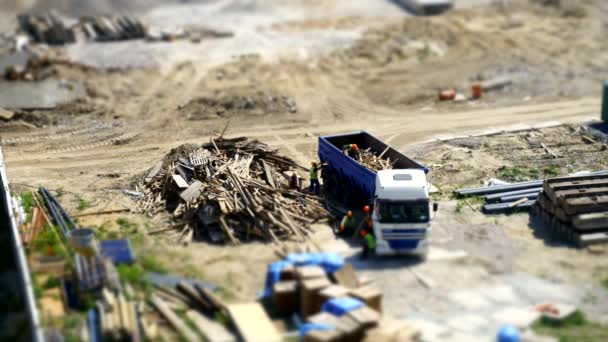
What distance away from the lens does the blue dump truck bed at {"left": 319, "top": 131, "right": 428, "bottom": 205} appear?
2680cm

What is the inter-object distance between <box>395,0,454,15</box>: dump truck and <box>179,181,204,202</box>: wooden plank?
32117mm

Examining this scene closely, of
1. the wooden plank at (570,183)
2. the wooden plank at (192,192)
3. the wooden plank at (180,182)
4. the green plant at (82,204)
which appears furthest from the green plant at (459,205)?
the green plant at (82,204)

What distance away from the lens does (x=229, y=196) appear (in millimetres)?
26469

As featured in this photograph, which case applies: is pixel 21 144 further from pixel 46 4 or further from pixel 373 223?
pixel 46 4

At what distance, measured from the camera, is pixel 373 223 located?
2461 cm

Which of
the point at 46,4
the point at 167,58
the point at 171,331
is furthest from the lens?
the point at 46,4

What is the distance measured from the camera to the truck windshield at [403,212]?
2397 centimetres

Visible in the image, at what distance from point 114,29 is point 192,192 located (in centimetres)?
2617

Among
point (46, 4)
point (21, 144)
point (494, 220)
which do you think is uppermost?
point (46, 4)

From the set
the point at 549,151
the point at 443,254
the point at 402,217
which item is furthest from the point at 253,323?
the point at 549,151

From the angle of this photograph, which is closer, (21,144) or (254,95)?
(21,144)

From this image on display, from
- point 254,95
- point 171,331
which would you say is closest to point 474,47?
point 254,95

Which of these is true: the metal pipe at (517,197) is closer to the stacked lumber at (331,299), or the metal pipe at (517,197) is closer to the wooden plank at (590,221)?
the wooden plank at (590,221)

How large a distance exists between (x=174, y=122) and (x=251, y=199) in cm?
1336
